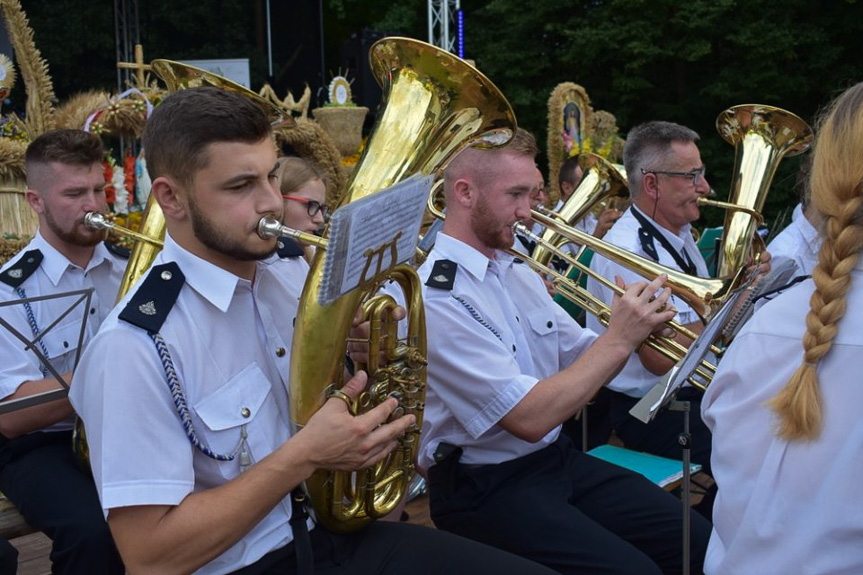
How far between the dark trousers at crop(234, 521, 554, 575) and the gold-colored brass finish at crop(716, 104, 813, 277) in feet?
8.12

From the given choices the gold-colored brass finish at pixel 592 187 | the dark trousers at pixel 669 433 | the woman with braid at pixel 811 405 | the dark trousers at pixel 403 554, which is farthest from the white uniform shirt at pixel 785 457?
the gold-colored brass finish at pixel 592 187

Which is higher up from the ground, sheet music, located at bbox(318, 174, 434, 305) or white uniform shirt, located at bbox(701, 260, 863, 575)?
sheet music, located at bbox(318, 174, 434, 305)

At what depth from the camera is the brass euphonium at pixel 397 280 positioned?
186 cm

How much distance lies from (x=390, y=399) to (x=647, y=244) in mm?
2522

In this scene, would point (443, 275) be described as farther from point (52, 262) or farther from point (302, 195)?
point (52, 262)

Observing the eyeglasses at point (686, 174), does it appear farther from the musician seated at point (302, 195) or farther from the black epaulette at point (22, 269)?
the black epaulette at point (22, 269)

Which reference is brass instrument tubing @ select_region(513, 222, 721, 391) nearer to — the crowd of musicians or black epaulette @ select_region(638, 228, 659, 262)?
the crowd of musicians

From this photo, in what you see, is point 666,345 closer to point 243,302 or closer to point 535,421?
point 535,421

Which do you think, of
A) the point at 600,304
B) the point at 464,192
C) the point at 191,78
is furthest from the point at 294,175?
the point at 600,304

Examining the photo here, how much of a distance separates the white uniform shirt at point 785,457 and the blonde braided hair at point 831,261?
0.03 m

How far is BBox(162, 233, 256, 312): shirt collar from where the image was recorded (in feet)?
6.19

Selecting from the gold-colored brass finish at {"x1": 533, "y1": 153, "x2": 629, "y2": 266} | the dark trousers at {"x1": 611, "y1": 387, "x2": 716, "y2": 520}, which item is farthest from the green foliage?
the dark trousers at {"x1": 611, "y1": 387, "x2": 716, "y2": 520}

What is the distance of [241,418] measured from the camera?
185 centimetres

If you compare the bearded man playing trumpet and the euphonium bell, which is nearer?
the bearded man playing trumpet
